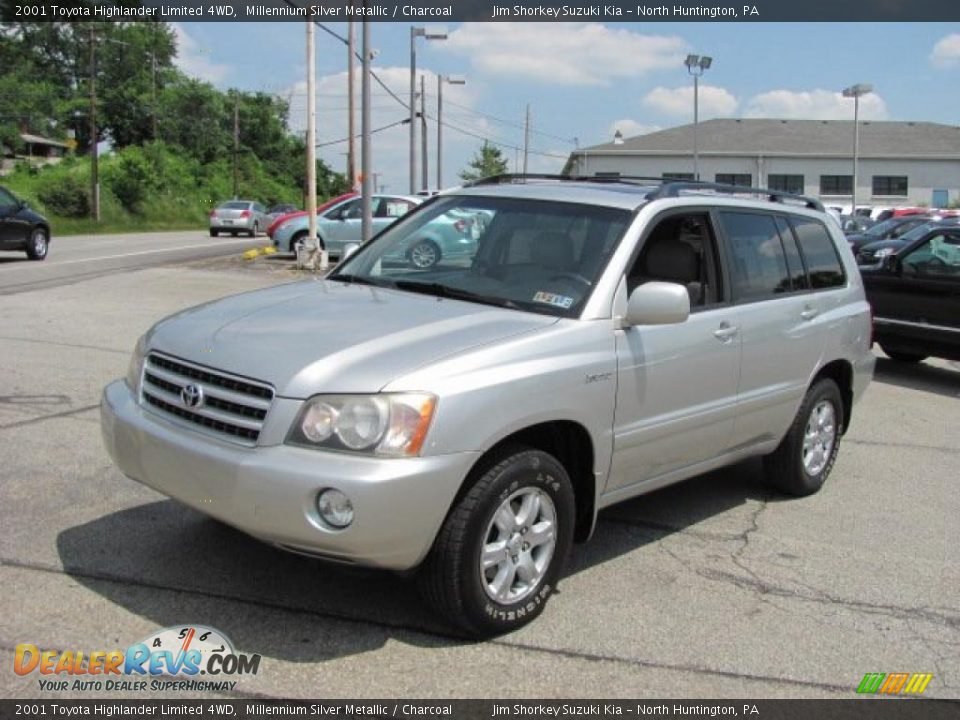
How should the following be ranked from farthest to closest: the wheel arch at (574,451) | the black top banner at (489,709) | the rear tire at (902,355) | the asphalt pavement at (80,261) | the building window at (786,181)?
the building window at (786,181)
the asphalt pavement at (80,261)
the rear tire at (902,355)
the wheel arch at (574,451)
the black top banner at (489,709)

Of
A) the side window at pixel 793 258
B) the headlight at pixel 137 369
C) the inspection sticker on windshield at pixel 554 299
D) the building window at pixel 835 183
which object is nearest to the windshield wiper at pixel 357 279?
the inspection sticker on windshield at pixel 554 299

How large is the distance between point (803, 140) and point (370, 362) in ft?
203

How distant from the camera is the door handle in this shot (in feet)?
15.8

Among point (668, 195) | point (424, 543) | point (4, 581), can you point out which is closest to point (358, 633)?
point (424, 543)

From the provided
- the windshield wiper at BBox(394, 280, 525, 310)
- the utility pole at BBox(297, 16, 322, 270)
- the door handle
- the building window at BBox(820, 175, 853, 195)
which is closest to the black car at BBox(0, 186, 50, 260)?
the utility pole at BBox(297, 16, 322, 270)

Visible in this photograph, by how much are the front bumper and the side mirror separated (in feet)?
3.67

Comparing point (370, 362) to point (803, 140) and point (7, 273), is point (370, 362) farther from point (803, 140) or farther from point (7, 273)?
point (803, 140)

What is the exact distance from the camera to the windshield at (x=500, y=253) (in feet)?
14.3

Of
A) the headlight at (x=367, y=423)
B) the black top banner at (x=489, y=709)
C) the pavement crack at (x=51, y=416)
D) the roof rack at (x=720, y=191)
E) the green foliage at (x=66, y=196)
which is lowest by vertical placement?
the black top banner at (x=489, y=709)

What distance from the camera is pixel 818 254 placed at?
6.01 metres

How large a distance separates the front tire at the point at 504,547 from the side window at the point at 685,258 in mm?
1208

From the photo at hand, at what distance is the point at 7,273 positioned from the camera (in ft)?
56.7

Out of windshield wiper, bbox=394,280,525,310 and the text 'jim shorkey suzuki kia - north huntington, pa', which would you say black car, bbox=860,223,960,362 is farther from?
windshield wiper, bbox=394,280,525,310

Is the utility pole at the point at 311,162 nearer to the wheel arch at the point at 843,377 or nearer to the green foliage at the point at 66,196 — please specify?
the wheel arch at the point at 843,377
